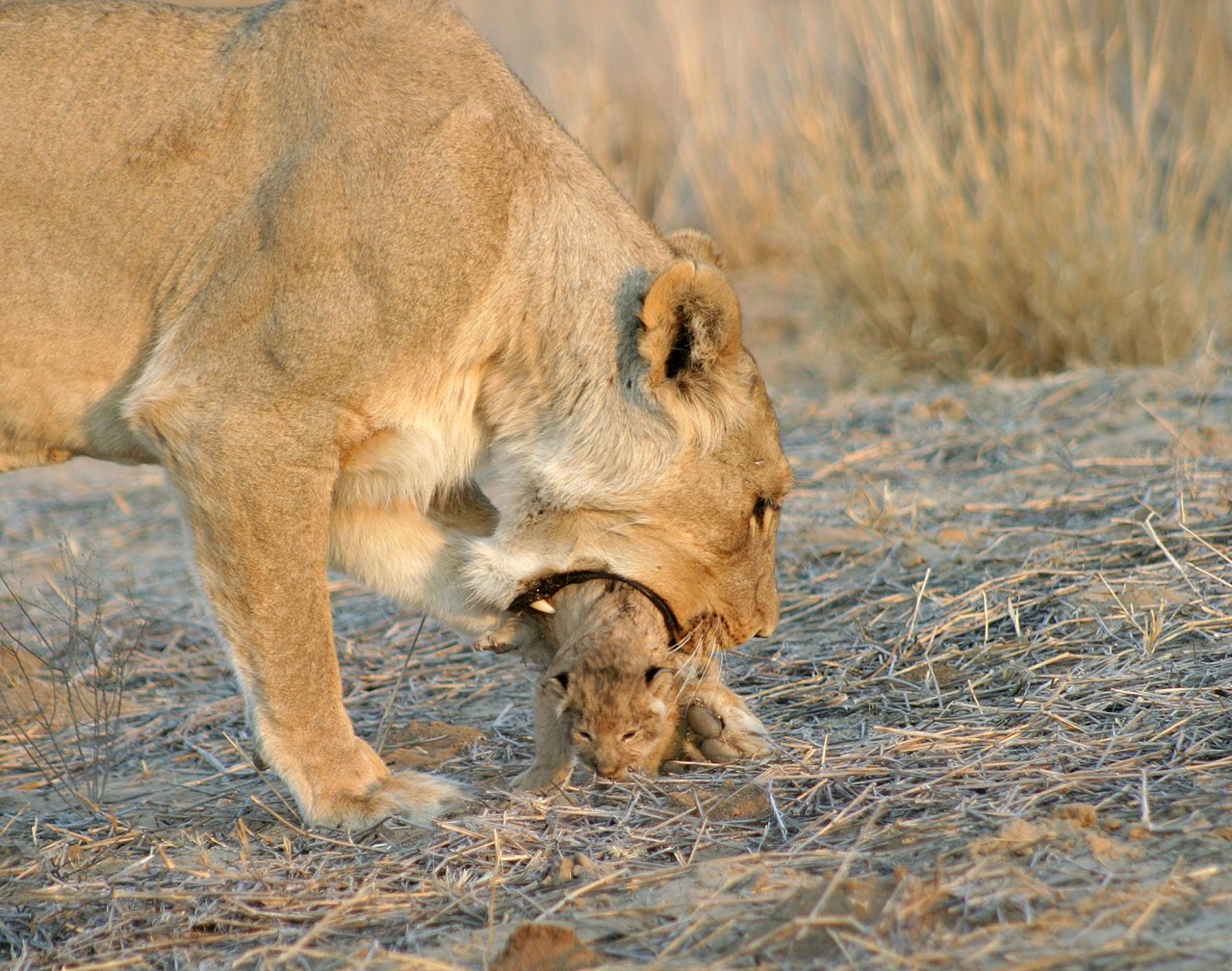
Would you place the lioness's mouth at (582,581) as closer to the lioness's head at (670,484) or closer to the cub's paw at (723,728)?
the lioness's head at (670,484)

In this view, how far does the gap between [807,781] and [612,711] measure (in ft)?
1.77

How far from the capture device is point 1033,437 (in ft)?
21.9

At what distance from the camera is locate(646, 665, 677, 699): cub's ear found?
385cm

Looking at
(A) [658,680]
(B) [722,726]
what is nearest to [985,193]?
(B) [722,726]

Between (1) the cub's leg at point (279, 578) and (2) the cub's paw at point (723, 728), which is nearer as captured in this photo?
(1) the cub's leg at point (279, 578)

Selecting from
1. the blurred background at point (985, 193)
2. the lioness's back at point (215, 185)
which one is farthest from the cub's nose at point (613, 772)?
the blurred background at point (985, 193)

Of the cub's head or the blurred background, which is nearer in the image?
the cub's head

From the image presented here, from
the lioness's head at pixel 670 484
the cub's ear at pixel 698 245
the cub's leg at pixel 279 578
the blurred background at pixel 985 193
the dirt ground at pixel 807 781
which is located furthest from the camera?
the blurred background at pixel 985 193

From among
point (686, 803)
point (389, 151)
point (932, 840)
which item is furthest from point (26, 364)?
point (932, 840)

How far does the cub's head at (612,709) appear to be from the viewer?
3783 millimetres

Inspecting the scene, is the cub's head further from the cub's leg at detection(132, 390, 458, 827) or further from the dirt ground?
the cub's leg at detection(132, 390, 458, 827)

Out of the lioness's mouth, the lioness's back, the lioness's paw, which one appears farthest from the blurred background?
the lioness's paw

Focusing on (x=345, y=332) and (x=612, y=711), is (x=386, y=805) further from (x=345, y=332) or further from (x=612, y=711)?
(x=345, y=332)

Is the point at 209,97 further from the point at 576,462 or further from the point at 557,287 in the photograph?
the point at 576,462
